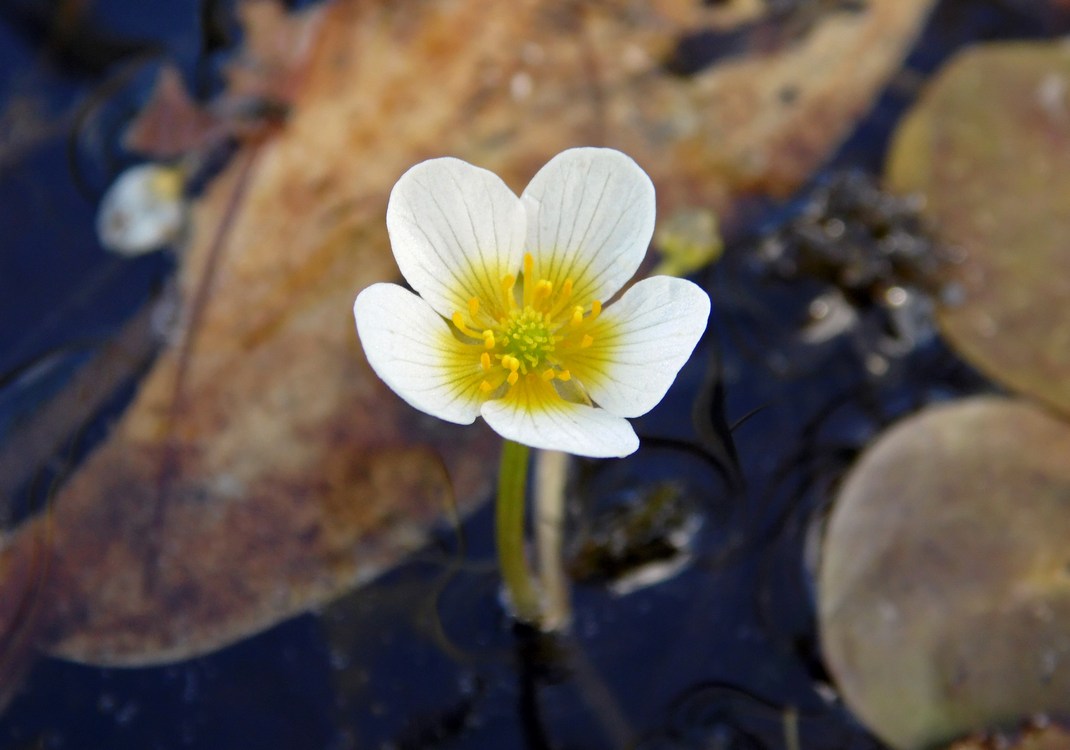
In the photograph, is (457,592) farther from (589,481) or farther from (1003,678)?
(1003,678)

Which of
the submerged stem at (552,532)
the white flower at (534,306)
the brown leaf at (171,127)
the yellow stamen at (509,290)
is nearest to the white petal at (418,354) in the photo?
the white flower at (534,306)

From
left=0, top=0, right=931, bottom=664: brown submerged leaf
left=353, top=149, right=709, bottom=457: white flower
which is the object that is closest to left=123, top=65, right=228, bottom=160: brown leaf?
left=0, top=0, right=931, bottom=664: brown submerged leaf

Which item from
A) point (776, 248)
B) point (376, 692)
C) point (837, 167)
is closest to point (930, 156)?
point (837, 167)

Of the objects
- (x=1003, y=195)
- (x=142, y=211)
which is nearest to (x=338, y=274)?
(x=142, y=211)

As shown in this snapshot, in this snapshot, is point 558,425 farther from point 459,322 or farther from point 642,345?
point 459,322

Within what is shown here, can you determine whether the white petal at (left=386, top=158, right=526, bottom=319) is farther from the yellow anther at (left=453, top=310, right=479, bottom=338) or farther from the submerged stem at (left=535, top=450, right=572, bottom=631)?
the submerged stem at (left=535, top=450, right=572, bottom=631)

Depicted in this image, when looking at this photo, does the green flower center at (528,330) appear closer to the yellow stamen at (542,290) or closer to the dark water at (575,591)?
the yellow stamen at (542,290)
